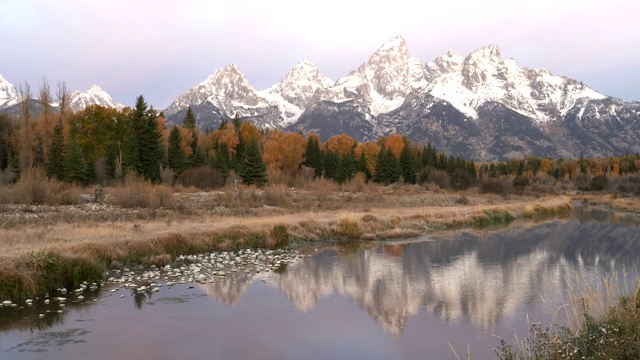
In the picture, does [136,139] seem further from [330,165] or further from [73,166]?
[330,165]

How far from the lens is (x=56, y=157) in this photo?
5988 centimetres

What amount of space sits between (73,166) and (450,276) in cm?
5118

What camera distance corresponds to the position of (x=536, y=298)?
1772 cm

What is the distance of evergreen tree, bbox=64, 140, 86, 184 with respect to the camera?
190 ft

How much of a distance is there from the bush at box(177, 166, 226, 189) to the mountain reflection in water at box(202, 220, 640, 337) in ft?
112

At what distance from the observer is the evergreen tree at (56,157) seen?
2321 inches

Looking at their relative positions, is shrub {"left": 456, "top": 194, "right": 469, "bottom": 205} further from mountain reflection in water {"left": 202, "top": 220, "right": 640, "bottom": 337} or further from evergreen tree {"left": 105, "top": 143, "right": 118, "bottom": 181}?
evergreen tree {"left": 105, "top": 143, "right": 118, "bottom": 181}

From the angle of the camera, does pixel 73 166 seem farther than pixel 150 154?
Yes

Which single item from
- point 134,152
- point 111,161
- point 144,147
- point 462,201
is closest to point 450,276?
point 462,201

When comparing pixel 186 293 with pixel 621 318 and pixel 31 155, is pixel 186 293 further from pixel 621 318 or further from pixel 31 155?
pixel 31 155

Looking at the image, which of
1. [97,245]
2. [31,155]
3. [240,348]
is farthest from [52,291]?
[31,155]

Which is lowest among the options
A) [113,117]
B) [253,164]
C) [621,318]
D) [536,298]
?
[536,298]

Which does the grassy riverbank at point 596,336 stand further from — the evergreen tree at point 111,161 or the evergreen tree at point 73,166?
the evergreen tree at point 111,161

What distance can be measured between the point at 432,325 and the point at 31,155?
60714mm
